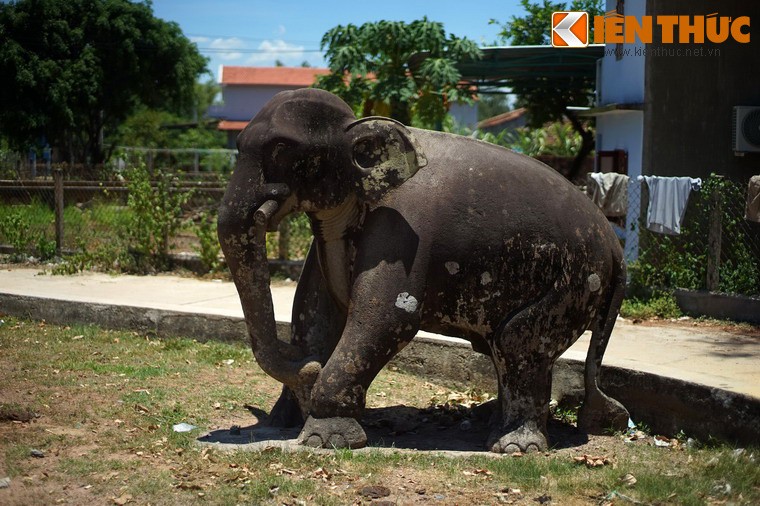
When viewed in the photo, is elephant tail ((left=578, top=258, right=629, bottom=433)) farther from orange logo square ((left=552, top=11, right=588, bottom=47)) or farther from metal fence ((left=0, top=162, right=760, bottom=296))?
orange logo square ((left=552, top=11, right=588, bottom=47))

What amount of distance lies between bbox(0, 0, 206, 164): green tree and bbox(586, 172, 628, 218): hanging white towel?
19728 millimetres

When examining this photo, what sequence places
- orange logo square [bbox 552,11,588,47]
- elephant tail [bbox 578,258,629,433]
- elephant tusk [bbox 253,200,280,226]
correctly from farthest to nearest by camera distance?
orange logo square [bbox 552,11,588,47]
elephant tail [bbox 578,258,629,433]
elephant tusk [bbox 253,200,280,226]

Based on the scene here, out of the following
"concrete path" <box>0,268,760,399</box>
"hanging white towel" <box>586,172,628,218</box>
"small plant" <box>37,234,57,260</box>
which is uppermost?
"hanging white towel" <box>586,172,628,218</box>

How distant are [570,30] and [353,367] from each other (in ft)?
40.9

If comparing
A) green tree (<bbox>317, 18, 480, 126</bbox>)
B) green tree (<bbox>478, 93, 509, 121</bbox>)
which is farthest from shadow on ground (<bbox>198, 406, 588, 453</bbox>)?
green tree (<bbox>478, 93, 509, 121</bbox>)

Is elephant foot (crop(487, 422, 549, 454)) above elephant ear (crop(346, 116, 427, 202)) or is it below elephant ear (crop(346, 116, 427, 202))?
below

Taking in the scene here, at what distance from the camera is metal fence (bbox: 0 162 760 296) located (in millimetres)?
10086

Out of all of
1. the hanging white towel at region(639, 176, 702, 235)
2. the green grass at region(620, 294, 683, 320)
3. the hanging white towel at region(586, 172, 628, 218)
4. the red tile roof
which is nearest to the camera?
the green grass at region(620, 294, 683, 320)

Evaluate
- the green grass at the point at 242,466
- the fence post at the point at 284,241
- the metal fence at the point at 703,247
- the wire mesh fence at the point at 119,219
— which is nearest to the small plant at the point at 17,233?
the wire mesh fence at the point at 119,219

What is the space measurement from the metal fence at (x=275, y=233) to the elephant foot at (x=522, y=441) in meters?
5.41

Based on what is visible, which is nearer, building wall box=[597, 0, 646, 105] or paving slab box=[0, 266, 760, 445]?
paving slab box=[0, 266, 760, 445]

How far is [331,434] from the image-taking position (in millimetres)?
5195

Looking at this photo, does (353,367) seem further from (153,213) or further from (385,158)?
(153,213)

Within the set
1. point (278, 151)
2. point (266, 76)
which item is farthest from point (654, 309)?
point (266, 76)
